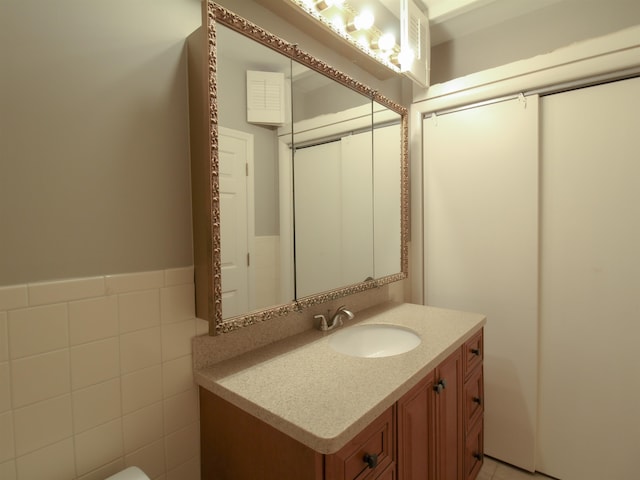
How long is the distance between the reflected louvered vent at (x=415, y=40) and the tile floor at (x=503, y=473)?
6.83 feet

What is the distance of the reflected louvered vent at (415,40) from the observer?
1603mm

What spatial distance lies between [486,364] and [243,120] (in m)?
1.73

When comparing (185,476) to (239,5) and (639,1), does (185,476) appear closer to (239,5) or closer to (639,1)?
(239,5)

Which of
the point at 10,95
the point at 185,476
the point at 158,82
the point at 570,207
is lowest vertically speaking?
the point at 185,476

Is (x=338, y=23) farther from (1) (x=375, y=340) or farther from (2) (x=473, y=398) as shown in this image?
(2) (x=473, y=398)

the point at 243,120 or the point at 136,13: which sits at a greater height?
the point at 136,13

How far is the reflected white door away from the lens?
3.16 feet

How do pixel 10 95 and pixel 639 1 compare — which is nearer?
pixel 10 95

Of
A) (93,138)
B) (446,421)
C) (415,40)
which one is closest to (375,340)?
(446,421)

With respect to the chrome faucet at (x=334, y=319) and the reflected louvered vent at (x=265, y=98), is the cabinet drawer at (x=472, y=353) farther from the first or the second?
the reflected louvered vent at (x=265, y=98)

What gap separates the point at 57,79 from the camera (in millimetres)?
747

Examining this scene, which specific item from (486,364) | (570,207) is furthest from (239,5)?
(486,364)

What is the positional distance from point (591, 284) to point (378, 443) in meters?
1.30

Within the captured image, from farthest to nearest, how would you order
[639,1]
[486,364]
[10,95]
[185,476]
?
[486,364] < [639,1] < [185,476] < [10,95]
